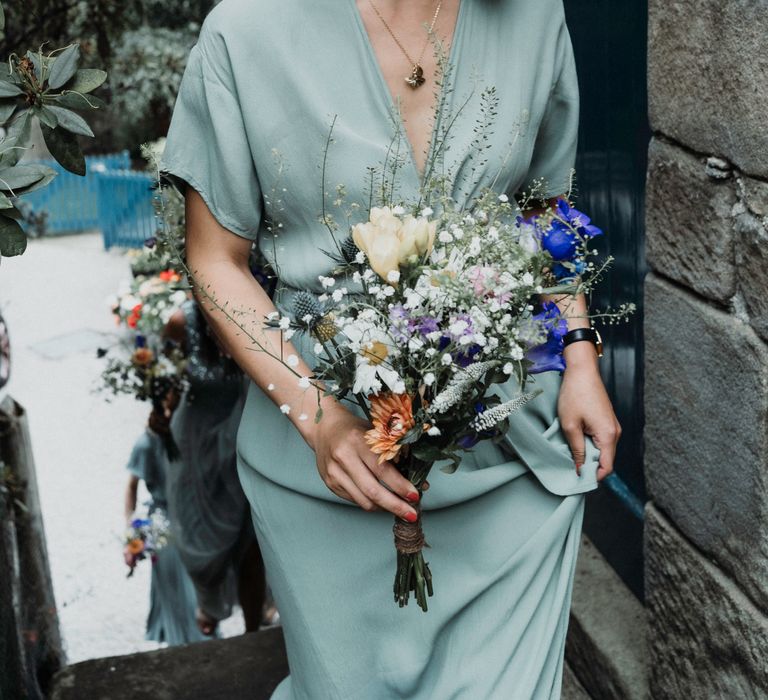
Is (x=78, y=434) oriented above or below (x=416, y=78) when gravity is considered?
below

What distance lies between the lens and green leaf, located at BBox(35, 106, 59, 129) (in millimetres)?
2160

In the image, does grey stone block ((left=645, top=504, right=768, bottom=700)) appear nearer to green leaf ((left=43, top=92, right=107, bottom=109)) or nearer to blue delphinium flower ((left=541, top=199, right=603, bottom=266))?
blue delphinium flower ((left=541, top=199, right=603, bottom=266))

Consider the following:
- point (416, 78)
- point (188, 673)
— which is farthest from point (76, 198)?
point (416, 78)

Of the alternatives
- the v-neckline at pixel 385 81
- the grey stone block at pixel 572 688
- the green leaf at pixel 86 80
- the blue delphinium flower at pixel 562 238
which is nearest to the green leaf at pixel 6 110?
the green leaf at pixel 86 80

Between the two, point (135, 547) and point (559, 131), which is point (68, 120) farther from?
point (135, 547)

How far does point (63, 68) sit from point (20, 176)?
23 cm

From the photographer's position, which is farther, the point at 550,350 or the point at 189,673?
the point at 189,673

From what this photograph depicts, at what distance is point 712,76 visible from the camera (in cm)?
234

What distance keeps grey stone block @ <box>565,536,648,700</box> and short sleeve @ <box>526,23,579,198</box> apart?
4.54ft

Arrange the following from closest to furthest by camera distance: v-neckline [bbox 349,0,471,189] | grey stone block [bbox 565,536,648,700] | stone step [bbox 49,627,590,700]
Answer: v-neckline [bbox 349,0,471,189], grey stone block [bbox 565,536,648,700], stone step [bbox 49,627,590,700]

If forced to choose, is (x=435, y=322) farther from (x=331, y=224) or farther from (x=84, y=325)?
(x=84, y=325)

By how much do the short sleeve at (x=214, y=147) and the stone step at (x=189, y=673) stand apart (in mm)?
1938

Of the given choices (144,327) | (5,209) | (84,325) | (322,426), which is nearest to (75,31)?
(144,327)

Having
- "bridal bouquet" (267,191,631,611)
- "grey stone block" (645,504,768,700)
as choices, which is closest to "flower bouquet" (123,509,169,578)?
Result: "grey stone block" (645,504,768,700)
